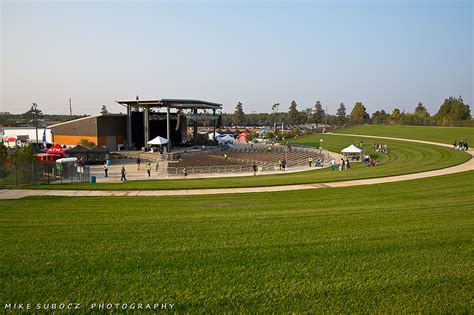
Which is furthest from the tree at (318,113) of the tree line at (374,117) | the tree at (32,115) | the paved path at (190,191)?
the paved path at (190,191)

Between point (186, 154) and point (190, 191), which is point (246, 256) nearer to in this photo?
point (190, 191)

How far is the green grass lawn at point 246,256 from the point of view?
21.6 feet

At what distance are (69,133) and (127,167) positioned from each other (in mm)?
21028

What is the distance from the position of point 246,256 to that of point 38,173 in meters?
19.7

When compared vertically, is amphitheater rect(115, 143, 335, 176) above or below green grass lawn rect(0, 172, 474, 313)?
below

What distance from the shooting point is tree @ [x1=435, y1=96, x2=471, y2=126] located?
308 ft

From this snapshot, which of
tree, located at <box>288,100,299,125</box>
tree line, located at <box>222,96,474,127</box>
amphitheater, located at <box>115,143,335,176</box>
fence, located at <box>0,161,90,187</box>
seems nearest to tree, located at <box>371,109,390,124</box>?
tree line, located at <box>222,96,474,127</box>

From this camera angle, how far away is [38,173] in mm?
23562

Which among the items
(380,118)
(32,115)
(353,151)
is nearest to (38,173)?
(353,151)

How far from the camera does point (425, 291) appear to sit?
6.76 m

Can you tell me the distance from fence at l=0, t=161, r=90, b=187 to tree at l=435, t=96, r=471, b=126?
86502 millimetres

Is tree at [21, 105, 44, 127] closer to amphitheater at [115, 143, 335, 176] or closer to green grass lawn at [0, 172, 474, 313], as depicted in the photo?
amphitheater at [115, 143, 335, 176]

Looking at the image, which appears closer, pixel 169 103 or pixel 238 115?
pixel 169 103

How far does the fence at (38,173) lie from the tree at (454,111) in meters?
86.5
